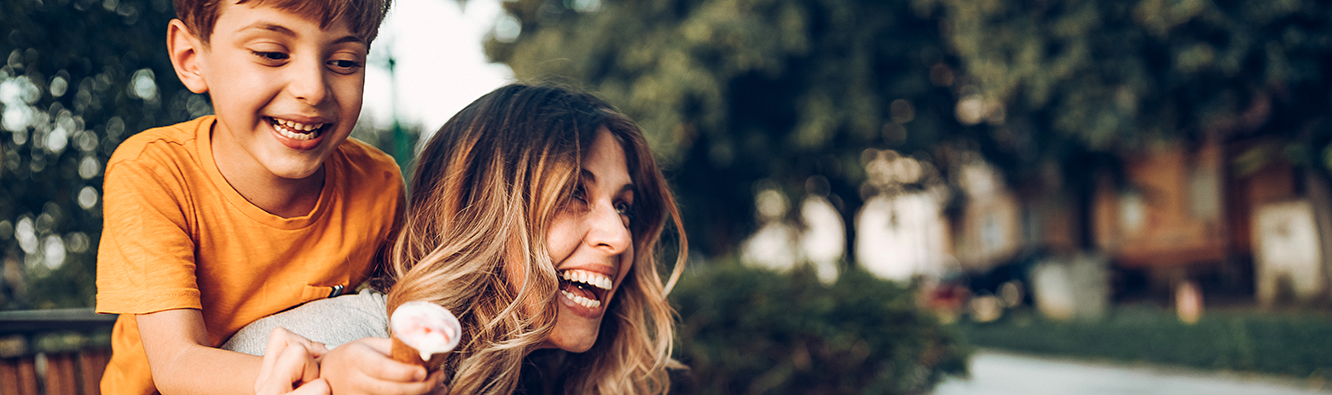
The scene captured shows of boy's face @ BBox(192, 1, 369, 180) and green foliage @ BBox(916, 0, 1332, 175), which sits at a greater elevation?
green foliage @ BBox(916, 0, 1332, 175)

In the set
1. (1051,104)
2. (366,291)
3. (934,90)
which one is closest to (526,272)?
(366,291)

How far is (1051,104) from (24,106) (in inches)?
482

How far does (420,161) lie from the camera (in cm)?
183

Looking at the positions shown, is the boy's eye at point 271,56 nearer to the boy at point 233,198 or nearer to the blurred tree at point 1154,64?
the boy at point 233,198

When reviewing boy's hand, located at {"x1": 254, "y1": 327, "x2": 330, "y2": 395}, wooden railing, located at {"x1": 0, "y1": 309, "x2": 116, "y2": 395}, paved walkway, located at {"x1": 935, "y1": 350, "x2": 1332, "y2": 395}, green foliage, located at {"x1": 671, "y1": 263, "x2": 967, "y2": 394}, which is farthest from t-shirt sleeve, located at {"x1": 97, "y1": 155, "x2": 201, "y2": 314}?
paved walkway, located at {"x1": 935, "y1": 350, "x2": 1332, "y2": 395}

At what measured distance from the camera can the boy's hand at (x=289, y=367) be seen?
1138 mm

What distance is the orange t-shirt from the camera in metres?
1.33

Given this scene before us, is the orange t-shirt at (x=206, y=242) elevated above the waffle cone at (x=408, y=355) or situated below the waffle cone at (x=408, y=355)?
above

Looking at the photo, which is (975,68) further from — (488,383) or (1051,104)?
(488,383)

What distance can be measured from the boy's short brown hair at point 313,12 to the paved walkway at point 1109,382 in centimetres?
820

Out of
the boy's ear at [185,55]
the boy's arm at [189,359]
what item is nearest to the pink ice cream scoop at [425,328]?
the boy's arm at [189,359]

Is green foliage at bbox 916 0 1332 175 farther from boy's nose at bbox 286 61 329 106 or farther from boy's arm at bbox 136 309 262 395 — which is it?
boy's arm at bbox 136 309 262 395

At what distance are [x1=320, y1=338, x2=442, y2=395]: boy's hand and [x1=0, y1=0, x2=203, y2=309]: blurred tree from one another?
273 centimetres

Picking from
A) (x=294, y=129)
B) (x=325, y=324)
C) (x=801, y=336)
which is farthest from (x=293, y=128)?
(x=801, y=336)
